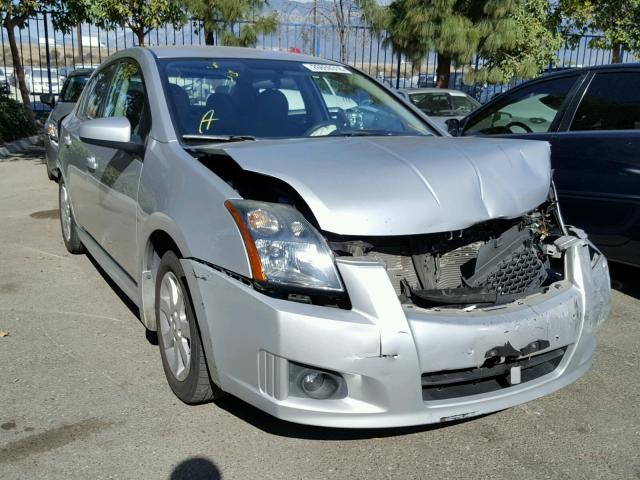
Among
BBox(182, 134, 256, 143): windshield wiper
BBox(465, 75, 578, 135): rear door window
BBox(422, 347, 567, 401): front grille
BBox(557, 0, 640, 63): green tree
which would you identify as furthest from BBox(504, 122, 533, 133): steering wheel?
BBox(557, 0, 640, 63): green tree

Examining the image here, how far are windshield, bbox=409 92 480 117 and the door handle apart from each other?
25.6ft

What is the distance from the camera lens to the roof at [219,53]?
391 centimetres

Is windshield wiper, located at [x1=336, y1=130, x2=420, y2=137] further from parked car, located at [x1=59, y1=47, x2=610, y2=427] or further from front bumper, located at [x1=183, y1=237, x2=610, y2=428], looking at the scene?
front bumper, located at [x1=183, y1=237, x2=610, y2=428]

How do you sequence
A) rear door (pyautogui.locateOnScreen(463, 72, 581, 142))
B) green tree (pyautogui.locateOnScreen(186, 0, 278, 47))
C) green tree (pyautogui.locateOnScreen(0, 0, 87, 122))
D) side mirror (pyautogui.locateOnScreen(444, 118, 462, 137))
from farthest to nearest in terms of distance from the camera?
green tree (pyautogui.locateOnScreen(186, 0, 278, 47))
green tree (pyautogui.locateOnScreen(0, 0, 87, 122))
side mirror (pyautogui.locateOnScreen(444, 118, 462, 137))
rear door (pyautogui.locateOnScreen(463, 72, 581, 142))

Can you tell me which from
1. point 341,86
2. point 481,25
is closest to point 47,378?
point 341,86

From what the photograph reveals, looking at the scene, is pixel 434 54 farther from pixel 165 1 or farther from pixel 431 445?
pixel 431 445

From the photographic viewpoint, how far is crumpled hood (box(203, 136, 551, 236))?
2.51 m

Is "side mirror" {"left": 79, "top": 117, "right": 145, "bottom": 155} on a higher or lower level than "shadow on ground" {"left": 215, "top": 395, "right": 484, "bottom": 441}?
higher

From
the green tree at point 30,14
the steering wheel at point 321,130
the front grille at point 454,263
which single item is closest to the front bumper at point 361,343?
the front grille at point 454,263

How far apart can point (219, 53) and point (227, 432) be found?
2287 mm

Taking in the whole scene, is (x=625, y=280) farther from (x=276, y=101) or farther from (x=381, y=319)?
(x=381, y=319)

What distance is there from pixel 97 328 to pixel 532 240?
267 centimetres

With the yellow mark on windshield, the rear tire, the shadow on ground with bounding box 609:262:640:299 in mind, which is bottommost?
the shadow on ground with bounding box 609:262:640:299

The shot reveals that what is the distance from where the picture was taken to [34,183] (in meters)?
9.12
